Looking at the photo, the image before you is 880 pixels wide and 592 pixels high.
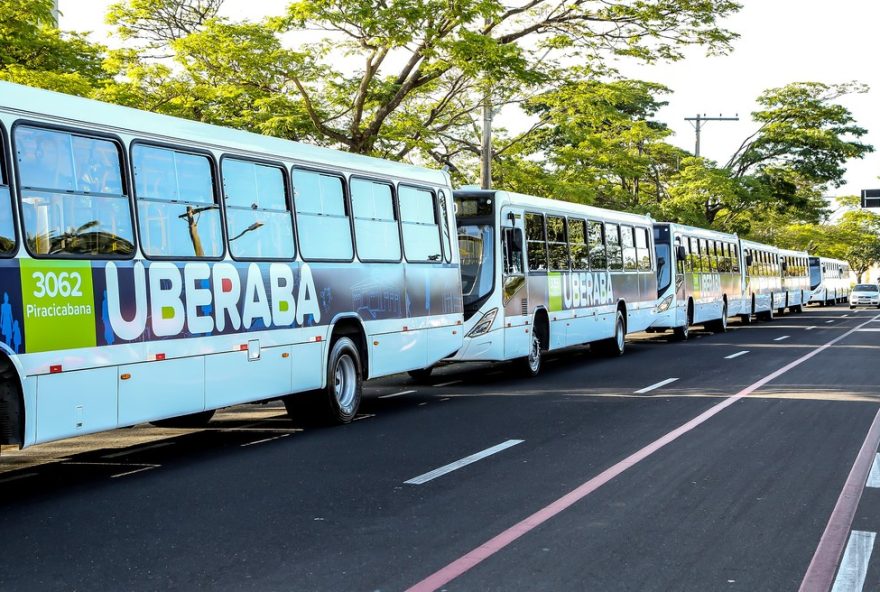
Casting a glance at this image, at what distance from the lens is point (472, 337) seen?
16953 millimetres

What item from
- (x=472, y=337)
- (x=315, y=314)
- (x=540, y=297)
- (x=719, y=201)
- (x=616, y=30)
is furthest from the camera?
(x=719, y=201)

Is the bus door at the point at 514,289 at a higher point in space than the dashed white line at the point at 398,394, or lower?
higher

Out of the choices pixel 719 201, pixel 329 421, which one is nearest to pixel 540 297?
pixel 329 421

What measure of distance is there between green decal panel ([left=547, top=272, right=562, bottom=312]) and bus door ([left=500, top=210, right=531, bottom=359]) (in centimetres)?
121

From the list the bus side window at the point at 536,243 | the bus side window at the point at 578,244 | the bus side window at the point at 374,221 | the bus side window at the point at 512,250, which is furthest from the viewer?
the bus side window at the point at 578,244

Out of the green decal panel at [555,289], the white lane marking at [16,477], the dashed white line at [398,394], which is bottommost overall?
the dashed white line at [398,394]

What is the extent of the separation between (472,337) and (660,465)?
7813 mm

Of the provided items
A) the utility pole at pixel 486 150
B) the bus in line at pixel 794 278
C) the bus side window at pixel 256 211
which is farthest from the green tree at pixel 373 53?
the bus in line at pixel 794 278

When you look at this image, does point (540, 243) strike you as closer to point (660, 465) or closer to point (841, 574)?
point (660, 465)

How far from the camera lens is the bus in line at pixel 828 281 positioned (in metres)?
65.8

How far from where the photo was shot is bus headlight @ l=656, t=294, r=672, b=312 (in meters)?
28.3

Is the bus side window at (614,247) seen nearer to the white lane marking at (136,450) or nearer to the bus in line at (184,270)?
the bus in line at (184,270)

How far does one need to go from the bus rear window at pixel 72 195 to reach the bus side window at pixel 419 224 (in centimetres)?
551

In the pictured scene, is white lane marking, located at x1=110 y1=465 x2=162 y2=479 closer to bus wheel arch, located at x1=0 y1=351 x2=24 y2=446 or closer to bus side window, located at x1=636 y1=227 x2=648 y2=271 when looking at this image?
bus wheel arch, located at x1=0 y1=351 x2=24 y2=446
